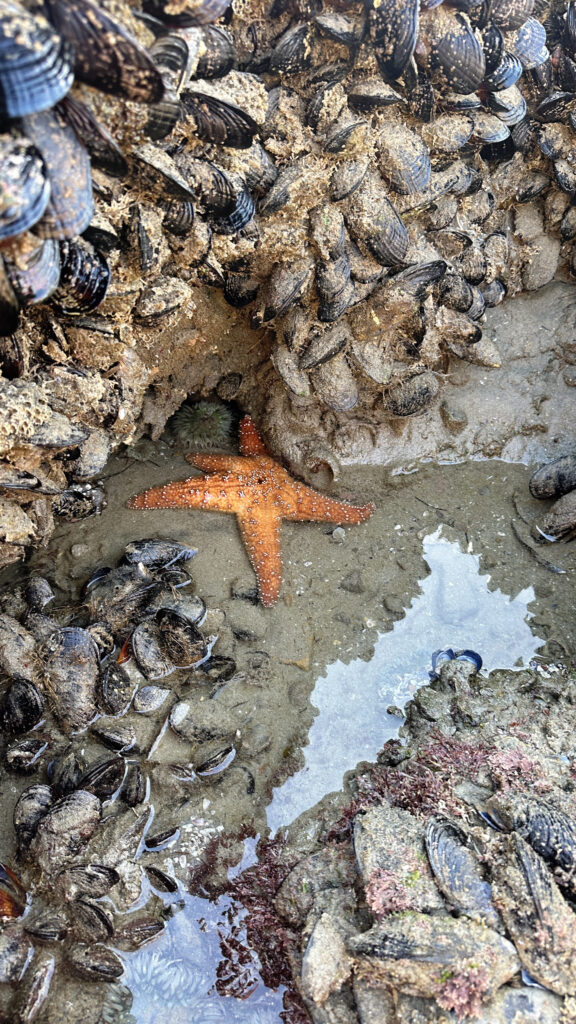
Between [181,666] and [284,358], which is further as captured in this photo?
[284,358]

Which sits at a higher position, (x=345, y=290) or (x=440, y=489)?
(x=345, y=290)

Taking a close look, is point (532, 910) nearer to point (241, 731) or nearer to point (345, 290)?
point (241, 731)

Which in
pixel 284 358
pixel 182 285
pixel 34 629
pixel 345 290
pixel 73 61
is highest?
pixel 73 61

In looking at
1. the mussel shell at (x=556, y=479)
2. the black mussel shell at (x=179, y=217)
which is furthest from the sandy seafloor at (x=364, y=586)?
the black mussel shell at (x=179, y=217)

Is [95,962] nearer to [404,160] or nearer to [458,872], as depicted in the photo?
[458,872]

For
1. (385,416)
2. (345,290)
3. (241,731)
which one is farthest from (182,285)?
(241,731)

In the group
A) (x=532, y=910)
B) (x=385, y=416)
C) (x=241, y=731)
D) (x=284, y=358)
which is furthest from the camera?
(x=385, y=416)

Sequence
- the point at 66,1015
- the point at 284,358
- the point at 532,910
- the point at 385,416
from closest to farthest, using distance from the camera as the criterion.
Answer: the point at 532,910
the point at 66,1015
the point at 284,358
the point at 385,416
